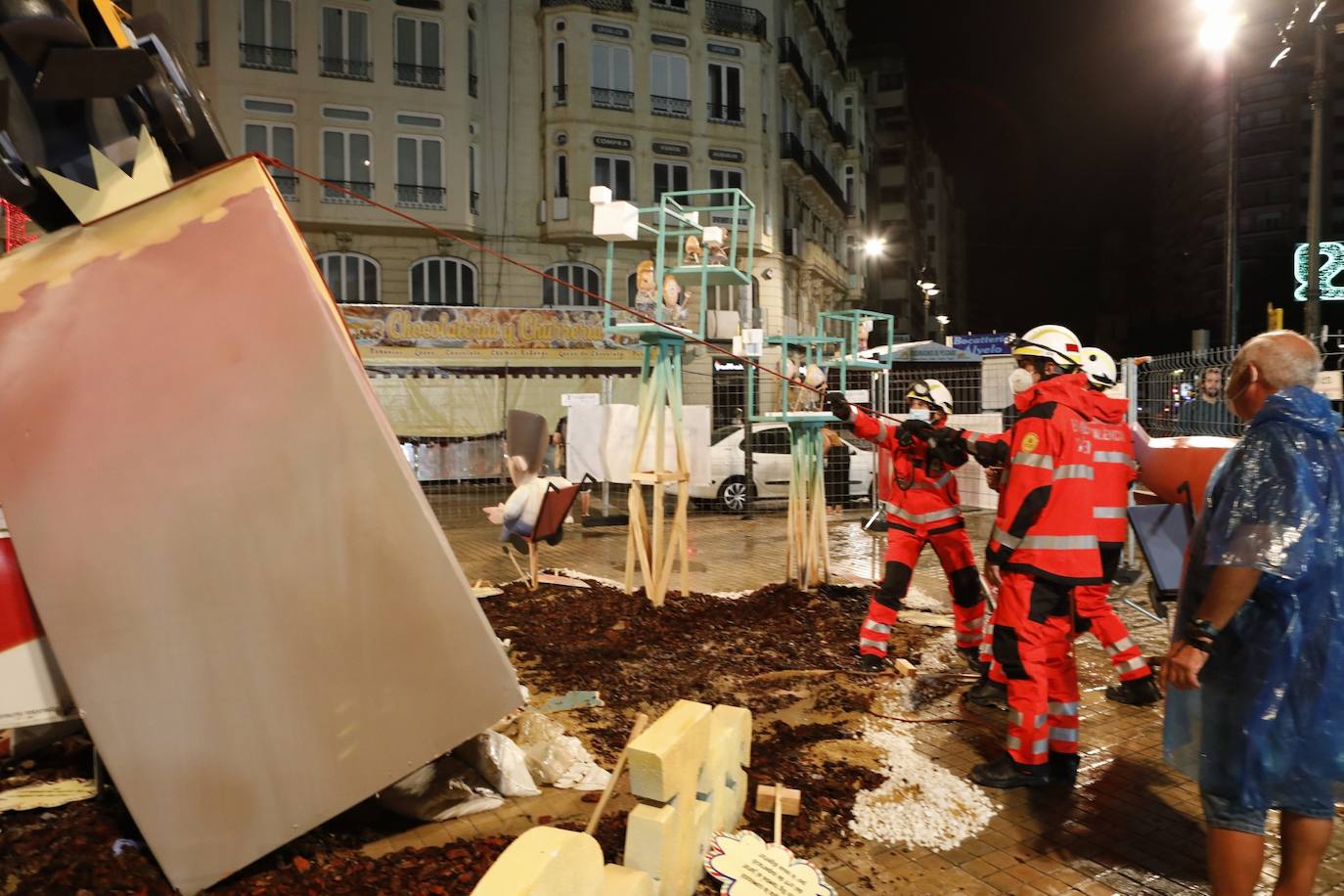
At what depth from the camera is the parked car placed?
13.8 meters

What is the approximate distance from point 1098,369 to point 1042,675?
1960mm

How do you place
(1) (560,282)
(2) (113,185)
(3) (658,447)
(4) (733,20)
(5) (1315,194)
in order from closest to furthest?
(2) (113,185) → (1) (560,282) → (3) (658,447) → (5) (1315,194) → (4) (733,20)

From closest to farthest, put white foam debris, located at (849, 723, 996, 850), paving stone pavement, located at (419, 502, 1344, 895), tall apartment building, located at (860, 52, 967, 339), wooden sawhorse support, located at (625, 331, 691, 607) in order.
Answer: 1. paving stone pavement, located at (419, 502, 1344, 895)
2. white foam debris, located at (849, 723, 996, 850)
3. wooden sawhorse support, located at (625, 331, 691, 607)
4. tall apartment building, located at (860, 52, 967, 339)

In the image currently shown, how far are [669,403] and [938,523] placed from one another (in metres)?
2.43

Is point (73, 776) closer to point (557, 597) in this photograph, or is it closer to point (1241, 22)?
point (557, 597)

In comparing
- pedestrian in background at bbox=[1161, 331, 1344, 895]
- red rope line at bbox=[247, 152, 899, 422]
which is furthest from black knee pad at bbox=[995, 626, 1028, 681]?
red rope line at bbox=[247, 152, 899, 422]

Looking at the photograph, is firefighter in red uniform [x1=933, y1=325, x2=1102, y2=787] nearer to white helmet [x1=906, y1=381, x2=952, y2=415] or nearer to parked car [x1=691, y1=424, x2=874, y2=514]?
white helmet [x1=906, y1=381, x2=952, y2=415]

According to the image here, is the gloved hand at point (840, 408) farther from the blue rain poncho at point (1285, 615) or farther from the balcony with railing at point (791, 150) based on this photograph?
the balcony with railing at point (791, 150)

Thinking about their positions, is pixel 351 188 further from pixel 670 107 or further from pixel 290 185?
pixel 670 107

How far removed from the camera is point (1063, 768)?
392 centimetres

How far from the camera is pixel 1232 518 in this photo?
256cm

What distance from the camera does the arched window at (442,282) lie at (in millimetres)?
23906

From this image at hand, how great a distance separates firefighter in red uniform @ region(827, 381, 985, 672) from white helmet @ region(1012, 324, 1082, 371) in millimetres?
981

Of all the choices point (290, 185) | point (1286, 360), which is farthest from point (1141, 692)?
point (290, 185)
